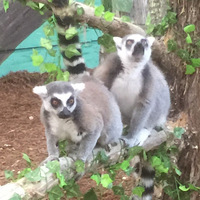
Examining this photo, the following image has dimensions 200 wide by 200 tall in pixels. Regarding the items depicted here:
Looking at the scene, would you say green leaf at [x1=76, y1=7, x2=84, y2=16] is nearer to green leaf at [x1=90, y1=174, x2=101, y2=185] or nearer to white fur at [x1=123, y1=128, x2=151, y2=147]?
white fur at [x1=123, y1=128, x2=151, y2=147]

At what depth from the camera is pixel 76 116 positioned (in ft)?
7.94

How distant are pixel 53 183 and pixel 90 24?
133 centimetres

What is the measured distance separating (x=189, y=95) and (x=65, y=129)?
119cm

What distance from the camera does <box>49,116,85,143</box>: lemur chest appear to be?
7.94 feet

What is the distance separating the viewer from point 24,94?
17.3 ft

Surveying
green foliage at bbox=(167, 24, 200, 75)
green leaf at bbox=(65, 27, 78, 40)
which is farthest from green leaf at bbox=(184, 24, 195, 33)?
green leaf at bbox=(65, 27, 78, 40)

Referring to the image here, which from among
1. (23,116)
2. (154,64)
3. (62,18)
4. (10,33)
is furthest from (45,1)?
(23,116)

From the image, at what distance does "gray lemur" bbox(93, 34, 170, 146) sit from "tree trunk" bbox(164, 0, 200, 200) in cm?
22

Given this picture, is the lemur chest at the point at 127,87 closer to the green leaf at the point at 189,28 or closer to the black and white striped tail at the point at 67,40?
the black and white striped tail at the point at 67,40

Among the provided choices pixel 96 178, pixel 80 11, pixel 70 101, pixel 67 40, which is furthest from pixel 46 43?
pixel 96 178

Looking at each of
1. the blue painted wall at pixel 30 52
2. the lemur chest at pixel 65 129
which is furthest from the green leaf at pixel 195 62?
the blue painted wall at pixel 30 52

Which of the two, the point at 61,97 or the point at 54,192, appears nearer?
the point at 54,192

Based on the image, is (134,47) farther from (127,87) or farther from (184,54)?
(184,54)

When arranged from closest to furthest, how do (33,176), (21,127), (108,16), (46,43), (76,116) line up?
(33,176) → (76,116) → (46,43) → (108,16) → (21,127)
